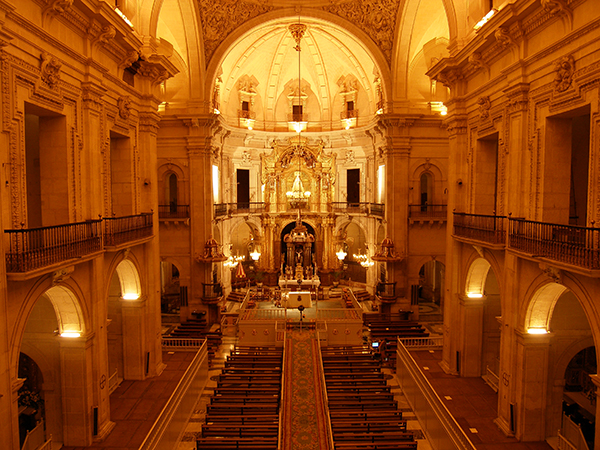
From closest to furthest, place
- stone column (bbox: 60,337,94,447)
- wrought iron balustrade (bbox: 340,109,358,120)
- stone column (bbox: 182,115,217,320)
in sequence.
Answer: stone column (bbox: 60,337,94,447), stone column (bbox: 182,115,217,320), wrought iron balustrade (bbox: 340,109,358,120)

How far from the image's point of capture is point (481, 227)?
516 inches

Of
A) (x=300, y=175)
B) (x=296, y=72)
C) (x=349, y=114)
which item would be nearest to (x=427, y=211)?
(x=349, y=114)

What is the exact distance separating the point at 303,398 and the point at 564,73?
11.1 meters

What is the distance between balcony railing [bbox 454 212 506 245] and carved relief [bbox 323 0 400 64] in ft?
37.7

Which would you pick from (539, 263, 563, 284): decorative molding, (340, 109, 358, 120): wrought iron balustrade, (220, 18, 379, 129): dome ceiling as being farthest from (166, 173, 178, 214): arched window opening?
(539, 263, 563, 284): decorative molding

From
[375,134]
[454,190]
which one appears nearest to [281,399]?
[454,190]

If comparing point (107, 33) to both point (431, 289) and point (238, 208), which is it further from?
point (431, 289)

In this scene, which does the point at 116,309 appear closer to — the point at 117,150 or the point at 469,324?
the point at 117,150

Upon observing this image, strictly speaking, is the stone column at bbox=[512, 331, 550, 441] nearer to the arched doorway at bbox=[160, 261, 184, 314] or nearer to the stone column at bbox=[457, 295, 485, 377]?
the stone column at bbox=[457, 295, 485, 377]

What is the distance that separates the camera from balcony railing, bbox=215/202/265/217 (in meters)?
25.2

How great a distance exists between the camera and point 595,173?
8.54 metres

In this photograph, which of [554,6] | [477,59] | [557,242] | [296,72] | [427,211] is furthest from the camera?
[296,72]

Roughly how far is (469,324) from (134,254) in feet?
35.4

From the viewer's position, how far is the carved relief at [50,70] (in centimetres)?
909
